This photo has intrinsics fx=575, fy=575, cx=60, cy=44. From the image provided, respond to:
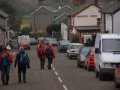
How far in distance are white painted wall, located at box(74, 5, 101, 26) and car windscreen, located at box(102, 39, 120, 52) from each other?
67.5 metres

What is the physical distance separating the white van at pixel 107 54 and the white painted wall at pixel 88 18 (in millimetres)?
66845

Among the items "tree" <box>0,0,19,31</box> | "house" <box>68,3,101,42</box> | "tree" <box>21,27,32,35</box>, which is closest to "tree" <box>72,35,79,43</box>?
"house" <box>68,3,101,42</box>

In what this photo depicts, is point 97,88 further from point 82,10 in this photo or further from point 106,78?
point 82,10

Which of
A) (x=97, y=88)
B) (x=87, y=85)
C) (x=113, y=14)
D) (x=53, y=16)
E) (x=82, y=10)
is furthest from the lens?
(x=53, y=16)

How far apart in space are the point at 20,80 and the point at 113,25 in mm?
39817

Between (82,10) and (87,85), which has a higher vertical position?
(82,10)

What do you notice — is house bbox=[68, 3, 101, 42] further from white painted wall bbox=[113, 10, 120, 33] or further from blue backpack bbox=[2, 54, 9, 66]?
blue backpack bbox=[2, 54, 9, 66]

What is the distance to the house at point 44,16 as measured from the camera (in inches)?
5797

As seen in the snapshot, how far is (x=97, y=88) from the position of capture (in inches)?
971

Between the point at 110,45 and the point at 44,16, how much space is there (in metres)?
120

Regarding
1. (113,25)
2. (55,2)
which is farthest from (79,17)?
(55,2)

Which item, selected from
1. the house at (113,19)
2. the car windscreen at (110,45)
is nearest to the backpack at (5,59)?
the car windscreen at (110,45)

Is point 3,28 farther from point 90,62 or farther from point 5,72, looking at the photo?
point 5,72

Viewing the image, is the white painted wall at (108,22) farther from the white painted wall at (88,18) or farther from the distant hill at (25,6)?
the distant hill at (25,6)
